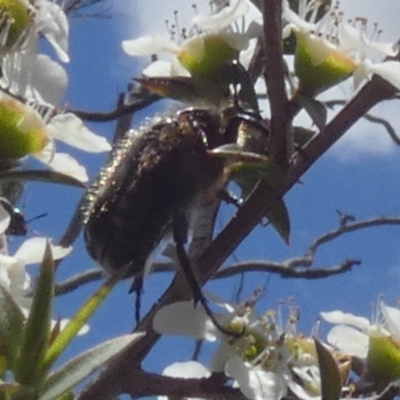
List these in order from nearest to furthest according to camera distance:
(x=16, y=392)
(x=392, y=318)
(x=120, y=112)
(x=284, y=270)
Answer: (x=16, y=392), (x=392, y=318), (x=120, y=112), (x=284, y=270)

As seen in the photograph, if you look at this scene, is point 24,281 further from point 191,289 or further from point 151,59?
point 151,59

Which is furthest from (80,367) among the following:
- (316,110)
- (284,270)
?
(284,270)

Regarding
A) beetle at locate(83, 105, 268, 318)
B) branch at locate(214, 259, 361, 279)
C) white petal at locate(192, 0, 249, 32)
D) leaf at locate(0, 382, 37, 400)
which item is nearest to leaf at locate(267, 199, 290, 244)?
beetle at locate(83, 105, 268, 318)

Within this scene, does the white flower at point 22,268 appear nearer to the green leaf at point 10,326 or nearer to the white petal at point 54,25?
the green leaf at point 10,326

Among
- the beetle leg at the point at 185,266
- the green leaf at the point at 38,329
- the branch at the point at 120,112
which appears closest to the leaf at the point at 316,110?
the beetle leg at the point at 185,266

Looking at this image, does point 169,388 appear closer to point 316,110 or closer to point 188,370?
point 188,370

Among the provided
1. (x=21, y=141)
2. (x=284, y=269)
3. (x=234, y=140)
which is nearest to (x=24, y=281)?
(x=21, y=141)
